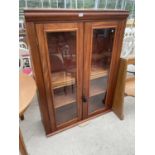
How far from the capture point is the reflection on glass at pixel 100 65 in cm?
140

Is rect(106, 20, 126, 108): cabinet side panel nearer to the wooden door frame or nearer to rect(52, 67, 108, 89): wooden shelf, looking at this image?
the wooden door frame

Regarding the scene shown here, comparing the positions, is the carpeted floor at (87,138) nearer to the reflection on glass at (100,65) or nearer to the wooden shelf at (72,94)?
the reflection on glass at (100,65)

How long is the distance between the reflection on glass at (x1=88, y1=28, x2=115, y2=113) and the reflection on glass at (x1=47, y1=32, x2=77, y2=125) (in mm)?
234

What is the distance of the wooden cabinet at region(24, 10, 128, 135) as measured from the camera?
107cm

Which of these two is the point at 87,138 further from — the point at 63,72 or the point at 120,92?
the point at 63,72

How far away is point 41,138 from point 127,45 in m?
2.37

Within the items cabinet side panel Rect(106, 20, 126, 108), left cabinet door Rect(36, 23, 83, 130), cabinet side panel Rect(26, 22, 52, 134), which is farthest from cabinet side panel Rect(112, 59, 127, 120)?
cabinet side panel Rect(26, 22, 52, 134)

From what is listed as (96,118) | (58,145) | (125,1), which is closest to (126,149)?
(96,118)

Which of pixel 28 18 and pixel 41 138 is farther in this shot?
pixel 41 138

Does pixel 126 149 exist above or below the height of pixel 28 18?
below
